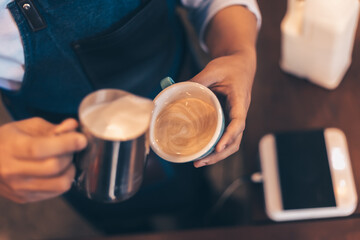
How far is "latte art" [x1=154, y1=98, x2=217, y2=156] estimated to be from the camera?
69 cm

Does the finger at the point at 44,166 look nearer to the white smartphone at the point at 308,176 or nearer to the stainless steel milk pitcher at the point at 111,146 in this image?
the stainless steel milk pitcher at the point at 111,146

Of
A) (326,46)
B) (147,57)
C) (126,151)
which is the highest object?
(126,151)

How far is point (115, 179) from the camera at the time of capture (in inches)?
23.0

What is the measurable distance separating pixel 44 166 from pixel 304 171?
0.60 meters

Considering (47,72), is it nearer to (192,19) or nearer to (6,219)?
(192,19)

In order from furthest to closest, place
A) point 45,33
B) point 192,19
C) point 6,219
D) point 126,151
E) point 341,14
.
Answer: point 6,219 → point 192,19 → point 341,14 → point 45,33 → point 126,151

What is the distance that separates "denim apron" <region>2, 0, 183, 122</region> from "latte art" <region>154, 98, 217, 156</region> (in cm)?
21

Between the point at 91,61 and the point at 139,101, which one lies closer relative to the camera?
the point at 139,101

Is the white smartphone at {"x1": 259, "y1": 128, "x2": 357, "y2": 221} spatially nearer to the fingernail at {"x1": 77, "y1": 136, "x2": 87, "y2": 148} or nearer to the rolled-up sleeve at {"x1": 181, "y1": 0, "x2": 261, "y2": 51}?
the rolled-up sleeve at {"x1": 181, "y1": 0, "x2": 261, "y2": 51}

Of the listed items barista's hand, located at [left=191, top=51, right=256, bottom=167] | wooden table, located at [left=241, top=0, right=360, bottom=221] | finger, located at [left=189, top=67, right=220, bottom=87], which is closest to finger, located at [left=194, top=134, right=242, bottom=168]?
barista's hand, located at [left=191, top=51, right=256, bottom=167]

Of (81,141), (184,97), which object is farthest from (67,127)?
(184,97)

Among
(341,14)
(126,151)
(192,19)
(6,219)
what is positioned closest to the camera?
(126,151)

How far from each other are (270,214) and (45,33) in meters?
0.62

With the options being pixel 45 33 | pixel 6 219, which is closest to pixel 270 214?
pixel 45 33
